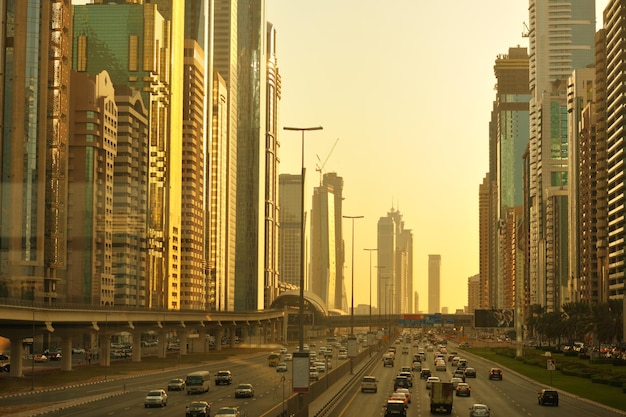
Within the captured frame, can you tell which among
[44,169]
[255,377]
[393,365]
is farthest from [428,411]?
[44,169]

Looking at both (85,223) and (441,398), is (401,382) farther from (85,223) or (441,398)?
(85,223)

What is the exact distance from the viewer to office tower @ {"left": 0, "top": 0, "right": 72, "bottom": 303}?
6211 inches

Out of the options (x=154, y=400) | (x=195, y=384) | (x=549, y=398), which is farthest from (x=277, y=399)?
(x=549, y=398)

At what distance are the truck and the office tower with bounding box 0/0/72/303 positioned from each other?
317 ft

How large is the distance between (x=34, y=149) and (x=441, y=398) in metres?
117

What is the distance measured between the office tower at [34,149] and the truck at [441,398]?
317ft

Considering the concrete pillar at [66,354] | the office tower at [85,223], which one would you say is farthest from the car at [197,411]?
the office tower at [85,223]

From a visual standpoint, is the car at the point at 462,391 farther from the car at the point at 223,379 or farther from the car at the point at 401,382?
the car at the point at 223,379

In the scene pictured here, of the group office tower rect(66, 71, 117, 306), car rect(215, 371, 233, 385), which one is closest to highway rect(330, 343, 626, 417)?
car rect(215, 371, 233, 385)

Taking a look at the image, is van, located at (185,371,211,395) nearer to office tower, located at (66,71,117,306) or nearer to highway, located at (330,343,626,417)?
highway, located at (330,343,626,417)

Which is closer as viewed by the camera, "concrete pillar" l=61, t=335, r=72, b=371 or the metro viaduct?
the metro viaduct

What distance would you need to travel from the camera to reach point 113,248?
197125mm

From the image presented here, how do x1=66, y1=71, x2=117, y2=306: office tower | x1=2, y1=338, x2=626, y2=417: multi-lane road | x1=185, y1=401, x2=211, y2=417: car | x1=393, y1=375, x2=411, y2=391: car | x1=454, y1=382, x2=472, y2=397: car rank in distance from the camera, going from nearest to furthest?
x1=185, y1=401, x2=211, y2=417: car, x1=2, y1=338, x2=626, y2=417: multi-lane road, x1=454, y1=382, x2=472, y2=397: car, x1=393, y1=375, x2=411, y2=391: car, x1=66, y1=71, x2=117, y2=306: office tower

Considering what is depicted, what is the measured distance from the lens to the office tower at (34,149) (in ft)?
518
